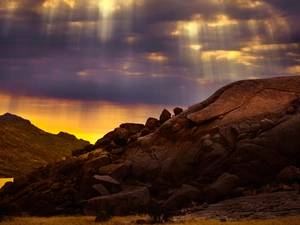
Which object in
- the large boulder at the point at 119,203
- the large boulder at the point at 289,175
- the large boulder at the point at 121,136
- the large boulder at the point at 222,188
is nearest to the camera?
the large boulder at the point at 289,175

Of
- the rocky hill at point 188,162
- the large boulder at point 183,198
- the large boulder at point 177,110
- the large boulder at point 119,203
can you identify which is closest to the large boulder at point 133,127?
the rocky hill at point 188,162

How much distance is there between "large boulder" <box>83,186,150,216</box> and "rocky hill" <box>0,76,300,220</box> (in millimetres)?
87

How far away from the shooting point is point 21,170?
7589 inches

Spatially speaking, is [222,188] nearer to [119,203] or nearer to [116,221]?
[119,203]

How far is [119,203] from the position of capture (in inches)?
1753

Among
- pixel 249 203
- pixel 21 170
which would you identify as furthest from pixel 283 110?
pixel 21 170

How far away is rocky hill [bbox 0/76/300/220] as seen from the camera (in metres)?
44.9

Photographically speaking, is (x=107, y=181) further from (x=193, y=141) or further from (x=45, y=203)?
(x=193, y=141)

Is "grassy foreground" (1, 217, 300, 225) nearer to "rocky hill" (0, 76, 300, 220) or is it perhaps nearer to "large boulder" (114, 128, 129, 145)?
"rocky hill" (0, 76, 300, 220)

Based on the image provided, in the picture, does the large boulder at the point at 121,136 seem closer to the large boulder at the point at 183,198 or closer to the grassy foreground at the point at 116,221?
the large boulder at the point at 183,198

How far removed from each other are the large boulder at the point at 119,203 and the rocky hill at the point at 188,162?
0.09 m

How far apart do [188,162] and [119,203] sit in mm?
8583

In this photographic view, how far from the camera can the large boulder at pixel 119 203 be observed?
44.1 meters

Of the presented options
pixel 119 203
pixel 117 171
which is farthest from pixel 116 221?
pixel 117 171
